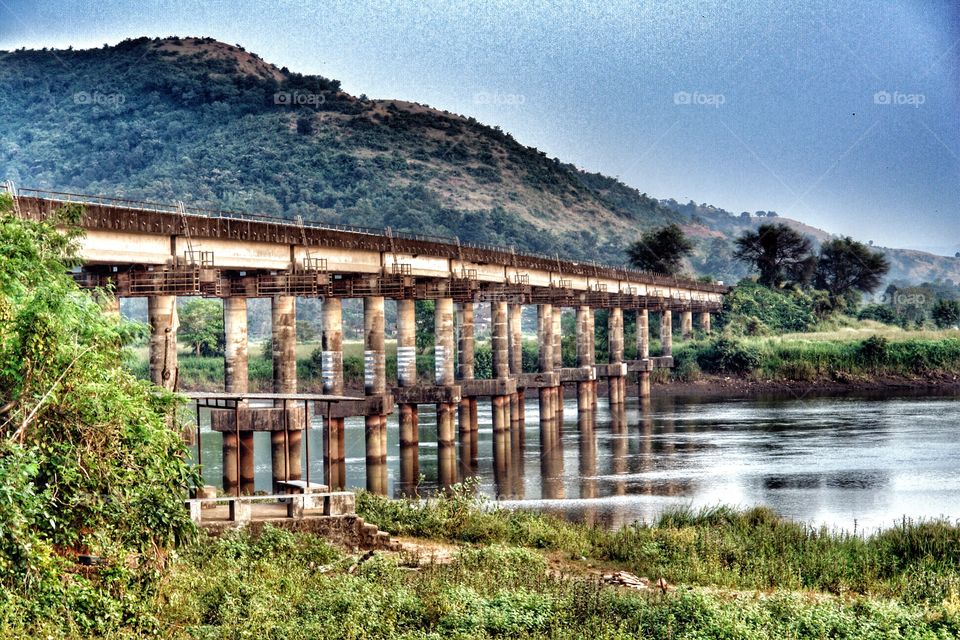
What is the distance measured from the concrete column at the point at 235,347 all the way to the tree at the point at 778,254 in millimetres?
109702

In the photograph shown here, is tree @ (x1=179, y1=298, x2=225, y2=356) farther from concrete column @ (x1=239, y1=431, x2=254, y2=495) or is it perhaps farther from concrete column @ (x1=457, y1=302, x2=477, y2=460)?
concrete column @ (x1=239, y1=431, x2=254, y2=495)

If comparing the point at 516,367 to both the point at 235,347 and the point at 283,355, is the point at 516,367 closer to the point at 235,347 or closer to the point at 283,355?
the point at 283,355

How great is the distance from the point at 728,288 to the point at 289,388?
95.6 metres

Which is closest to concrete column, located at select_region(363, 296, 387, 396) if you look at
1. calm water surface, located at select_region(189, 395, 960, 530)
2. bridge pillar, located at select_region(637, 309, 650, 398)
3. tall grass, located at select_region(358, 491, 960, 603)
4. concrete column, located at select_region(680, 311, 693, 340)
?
calm water surface, located at select_region(189, 395, 960, 530)

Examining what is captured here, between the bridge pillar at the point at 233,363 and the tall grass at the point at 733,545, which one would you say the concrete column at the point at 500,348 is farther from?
the tall grass at the point at 733,545

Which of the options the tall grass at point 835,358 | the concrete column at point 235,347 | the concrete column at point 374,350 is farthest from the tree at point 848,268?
the concrete column at point 235,347

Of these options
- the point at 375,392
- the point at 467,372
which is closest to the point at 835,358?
the point at 467,372

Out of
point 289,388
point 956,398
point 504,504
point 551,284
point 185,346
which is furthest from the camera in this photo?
point 185,346

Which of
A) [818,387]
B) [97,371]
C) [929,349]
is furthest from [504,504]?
[929,349]

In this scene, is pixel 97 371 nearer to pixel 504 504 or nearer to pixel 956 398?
pixel 504 504

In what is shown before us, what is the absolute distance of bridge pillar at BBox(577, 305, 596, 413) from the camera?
291 feet

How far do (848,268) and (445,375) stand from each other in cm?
10344

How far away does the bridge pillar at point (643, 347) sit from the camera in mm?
104250

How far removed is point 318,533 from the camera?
30391 mm
